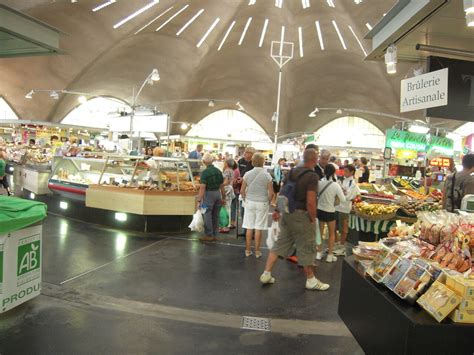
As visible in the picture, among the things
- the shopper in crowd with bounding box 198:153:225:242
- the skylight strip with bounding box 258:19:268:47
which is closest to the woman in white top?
the shopper in crowd with bounding box 198:153:225:242

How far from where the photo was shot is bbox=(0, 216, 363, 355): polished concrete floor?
3.20 m

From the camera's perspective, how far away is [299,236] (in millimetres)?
4484

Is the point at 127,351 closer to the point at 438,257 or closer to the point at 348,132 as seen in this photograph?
the point at 438,257

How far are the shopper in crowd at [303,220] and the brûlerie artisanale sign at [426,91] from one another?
4.11ft

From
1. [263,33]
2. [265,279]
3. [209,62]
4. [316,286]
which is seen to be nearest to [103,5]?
[209,62]

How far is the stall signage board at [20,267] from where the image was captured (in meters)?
3.35

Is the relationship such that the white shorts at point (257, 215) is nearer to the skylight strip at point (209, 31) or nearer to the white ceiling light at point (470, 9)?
the white ceiling light at point (470, 9)

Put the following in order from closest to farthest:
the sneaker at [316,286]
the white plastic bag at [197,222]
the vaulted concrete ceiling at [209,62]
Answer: the sneaker at [316,286], the white plastic bag at [197,222], the vaulted concrete ceiling at [209,62]

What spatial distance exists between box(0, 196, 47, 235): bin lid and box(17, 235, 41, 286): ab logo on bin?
20 centimetres

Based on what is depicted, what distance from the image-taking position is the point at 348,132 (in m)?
43.3

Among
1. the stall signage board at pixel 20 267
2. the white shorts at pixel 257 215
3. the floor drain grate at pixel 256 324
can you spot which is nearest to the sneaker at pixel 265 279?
the floor drain grate at pixel 256 324

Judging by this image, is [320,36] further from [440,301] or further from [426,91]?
[440,301]

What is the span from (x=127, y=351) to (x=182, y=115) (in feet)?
127

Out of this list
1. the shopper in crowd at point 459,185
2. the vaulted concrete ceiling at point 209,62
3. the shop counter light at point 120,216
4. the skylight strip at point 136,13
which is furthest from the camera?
the vaulted concrete ceiling at point 209,62
